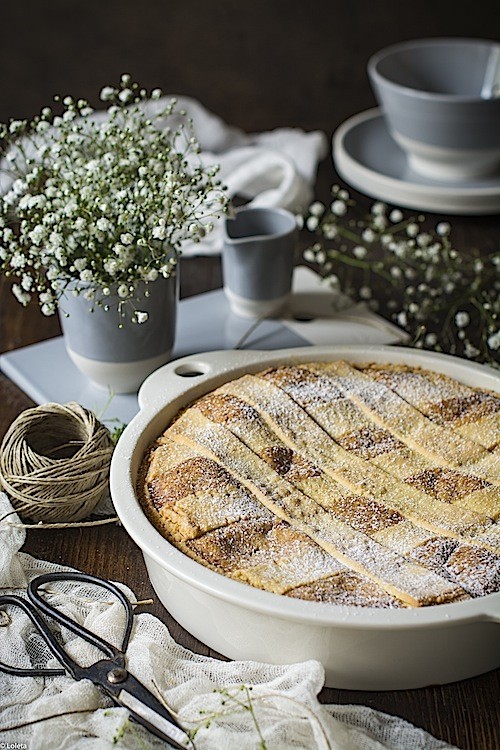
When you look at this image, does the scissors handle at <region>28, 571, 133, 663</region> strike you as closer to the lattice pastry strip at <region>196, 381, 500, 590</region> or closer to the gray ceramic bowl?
the lattice pastry strip at <region>196, 381, 500, 590</region>

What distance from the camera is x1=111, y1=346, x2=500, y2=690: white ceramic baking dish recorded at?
986 mm

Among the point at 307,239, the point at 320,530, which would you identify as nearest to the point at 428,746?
the point at 320,530

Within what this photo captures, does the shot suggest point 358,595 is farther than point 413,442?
No

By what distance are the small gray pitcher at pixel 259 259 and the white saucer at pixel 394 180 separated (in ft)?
1.43

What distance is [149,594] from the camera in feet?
3.94

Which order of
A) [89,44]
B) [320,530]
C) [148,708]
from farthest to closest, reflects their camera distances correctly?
[89,44] → [320,530] → [148,708]

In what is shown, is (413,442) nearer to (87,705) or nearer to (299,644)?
(299,644)

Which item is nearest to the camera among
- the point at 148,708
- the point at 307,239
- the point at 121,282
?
the point at 148,708

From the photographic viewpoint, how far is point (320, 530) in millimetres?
1116

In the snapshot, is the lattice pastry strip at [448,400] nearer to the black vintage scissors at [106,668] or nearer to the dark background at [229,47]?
the black vintage scissors at [106,668]

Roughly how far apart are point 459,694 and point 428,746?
9 centimetres

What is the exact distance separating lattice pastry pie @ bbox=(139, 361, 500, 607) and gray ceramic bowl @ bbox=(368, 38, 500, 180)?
779 mm

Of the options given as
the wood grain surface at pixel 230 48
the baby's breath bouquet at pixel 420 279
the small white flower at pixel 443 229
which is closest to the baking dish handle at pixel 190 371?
the baby's breath bouquet at pixel 420 279

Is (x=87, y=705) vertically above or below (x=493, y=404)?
below
